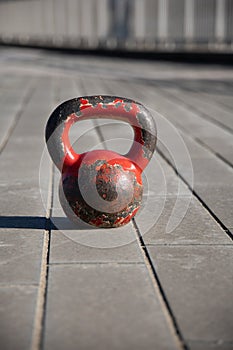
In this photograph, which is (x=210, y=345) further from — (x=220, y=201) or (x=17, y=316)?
(x=220, y=201)

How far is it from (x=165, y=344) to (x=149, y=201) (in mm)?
2399

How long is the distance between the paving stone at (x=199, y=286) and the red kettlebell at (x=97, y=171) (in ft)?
1.50

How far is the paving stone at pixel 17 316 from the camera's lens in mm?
2740

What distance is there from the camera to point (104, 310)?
3.07 meters

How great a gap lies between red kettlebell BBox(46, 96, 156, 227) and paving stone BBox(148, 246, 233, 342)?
46cm

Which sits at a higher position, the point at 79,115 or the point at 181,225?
the point at 79,115

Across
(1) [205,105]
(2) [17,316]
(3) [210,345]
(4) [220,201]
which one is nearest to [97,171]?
(4) [220,201]

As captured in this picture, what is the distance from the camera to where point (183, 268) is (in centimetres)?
362

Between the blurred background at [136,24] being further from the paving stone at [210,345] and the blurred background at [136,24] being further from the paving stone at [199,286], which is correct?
the paving stone at [210,345]

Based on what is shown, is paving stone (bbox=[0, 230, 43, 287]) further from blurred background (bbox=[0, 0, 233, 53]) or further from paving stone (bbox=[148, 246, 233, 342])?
blurred background (bbox=[0, 0, 233, 53])

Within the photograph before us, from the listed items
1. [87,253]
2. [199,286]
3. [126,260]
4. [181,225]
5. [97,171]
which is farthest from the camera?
[181,225]

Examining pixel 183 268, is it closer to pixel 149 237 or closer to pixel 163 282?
pixel 163 282

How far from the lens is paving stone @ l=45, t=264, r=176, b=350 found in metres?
2.76

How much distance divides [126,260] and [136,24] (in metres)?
28.5
